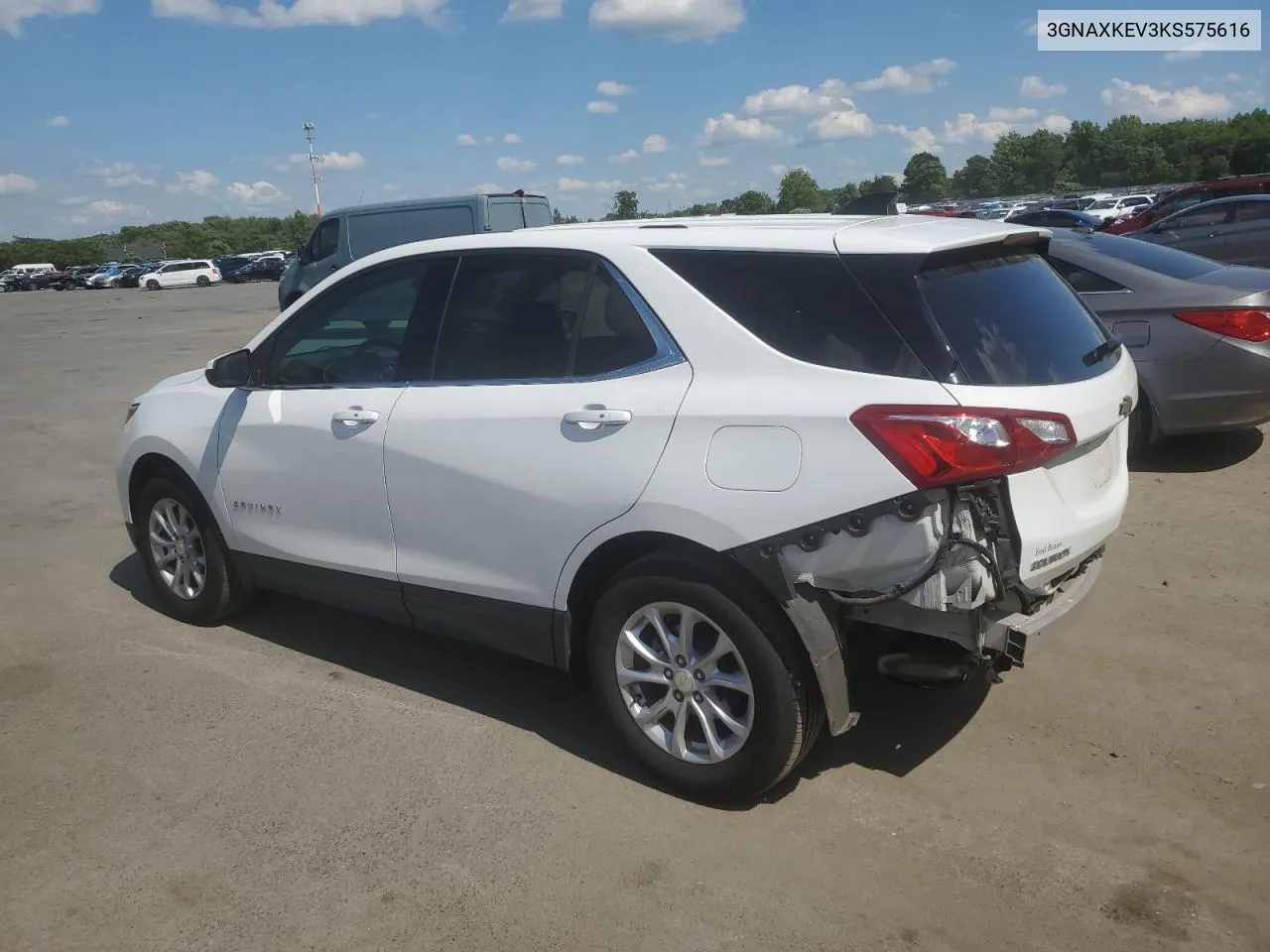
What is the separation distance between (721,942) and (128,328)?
2735 centimetres

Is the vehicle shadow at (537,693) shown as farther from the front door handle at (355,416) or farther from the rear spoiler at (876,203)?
the rear spoiler at (876,203)

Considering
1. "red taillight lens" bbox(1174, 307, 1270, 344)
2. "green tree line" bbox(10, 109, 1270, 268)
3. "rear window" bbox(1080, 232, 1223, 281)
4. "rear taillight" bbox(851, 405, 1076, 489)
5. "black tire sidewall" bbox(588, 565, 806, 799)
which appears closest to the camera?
"rear taillight" bbox(851, 405, 1076, 489)

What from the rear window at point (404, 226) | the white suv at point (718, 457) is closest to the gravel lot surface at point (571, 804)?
the white suv at point (718, 457)

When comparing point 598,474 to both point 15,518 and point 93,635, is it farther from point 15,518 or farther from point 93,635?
point 15,518

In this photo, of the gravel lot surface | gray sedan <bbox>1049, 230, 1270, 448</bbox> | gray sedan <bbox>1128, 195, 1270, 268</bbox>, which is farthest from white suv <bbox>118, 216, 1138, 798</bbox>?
gray sedan <bbox>1128, 195, 1270, 268</bbox>

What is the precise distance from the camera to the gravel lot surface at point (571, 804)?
9.50 ft

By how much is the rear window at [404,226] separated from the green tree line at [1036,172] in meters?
44.7

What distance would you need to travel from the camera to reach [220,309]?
3250 centimetres

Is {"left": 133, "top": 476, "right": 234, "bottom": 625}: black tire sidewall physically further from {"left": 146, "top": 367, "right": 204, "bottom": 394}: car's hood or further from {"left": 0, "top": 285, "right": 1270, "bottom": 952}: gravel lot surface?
{"left": 146, "top": 367, "right": 204, "bottom": 394}: car's hood

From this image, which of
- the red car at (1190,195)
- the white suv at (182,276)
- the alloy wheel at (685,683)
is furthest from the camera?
the white suv at (182,276)

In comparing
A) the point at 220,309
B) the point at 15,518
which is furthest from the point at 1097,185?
the point at 15,518

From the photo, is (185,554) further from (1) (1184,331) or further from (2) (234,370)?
(1) (1184,331)

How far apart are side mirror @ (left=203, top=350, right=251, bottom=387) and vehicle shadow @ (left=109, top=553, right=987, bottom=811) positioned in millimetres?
1253

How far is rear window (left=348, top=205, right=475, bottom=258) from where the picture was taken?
601 inches
